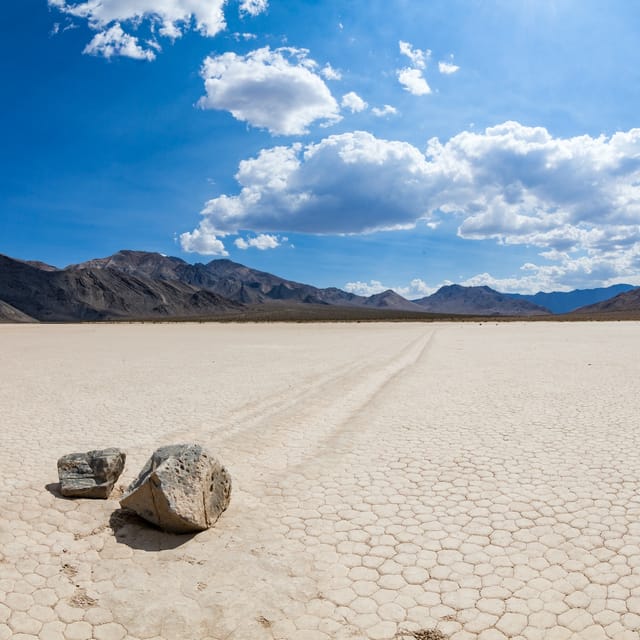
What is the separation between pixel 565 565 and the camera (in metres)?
4.01

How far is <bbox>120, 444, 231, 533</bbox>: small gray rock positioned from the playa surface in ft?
0.53

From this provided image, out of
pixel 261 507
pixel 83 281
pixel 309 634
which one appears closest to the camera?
pixel 309 634

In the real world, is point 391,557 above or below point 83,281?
below

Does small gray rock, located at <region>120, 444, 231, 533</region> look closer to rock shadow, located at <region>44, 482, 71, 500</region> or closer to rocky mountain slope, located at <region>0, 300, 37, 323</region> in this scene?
rock shadow, located at <region>44, 482, 71, 500</region>

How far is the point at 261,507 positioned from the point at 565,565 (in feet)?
9.46

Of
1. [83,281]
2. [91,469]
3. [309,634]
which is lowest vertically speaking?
[309,634]

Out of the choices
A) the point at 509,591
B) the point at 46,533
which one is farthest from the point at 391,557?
the point at 46,533

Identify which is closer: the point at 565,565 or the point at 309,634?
the point at 309,634

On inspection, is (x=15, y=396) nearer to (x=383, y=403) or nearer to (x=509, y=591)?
(x=383, y=403)

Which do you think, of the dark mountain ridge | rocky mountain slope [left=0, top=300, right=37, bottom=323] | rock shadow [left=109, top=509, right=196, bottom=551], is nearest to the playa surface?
rock shadow [left=109, top=509, right=196, bottom=551]

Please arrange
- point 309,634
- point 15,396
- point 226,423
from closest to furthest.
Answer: point 309,634 → point 226,423 → point 15,396

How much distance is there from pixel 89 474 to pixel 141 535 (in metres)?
1.22

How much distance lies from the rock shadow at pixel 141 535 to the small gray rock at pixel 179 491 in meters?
0.07

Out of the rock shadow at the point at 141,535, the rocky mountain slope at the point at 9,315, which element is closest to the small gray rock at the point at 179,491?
the rock shadow at the point at 141,535
